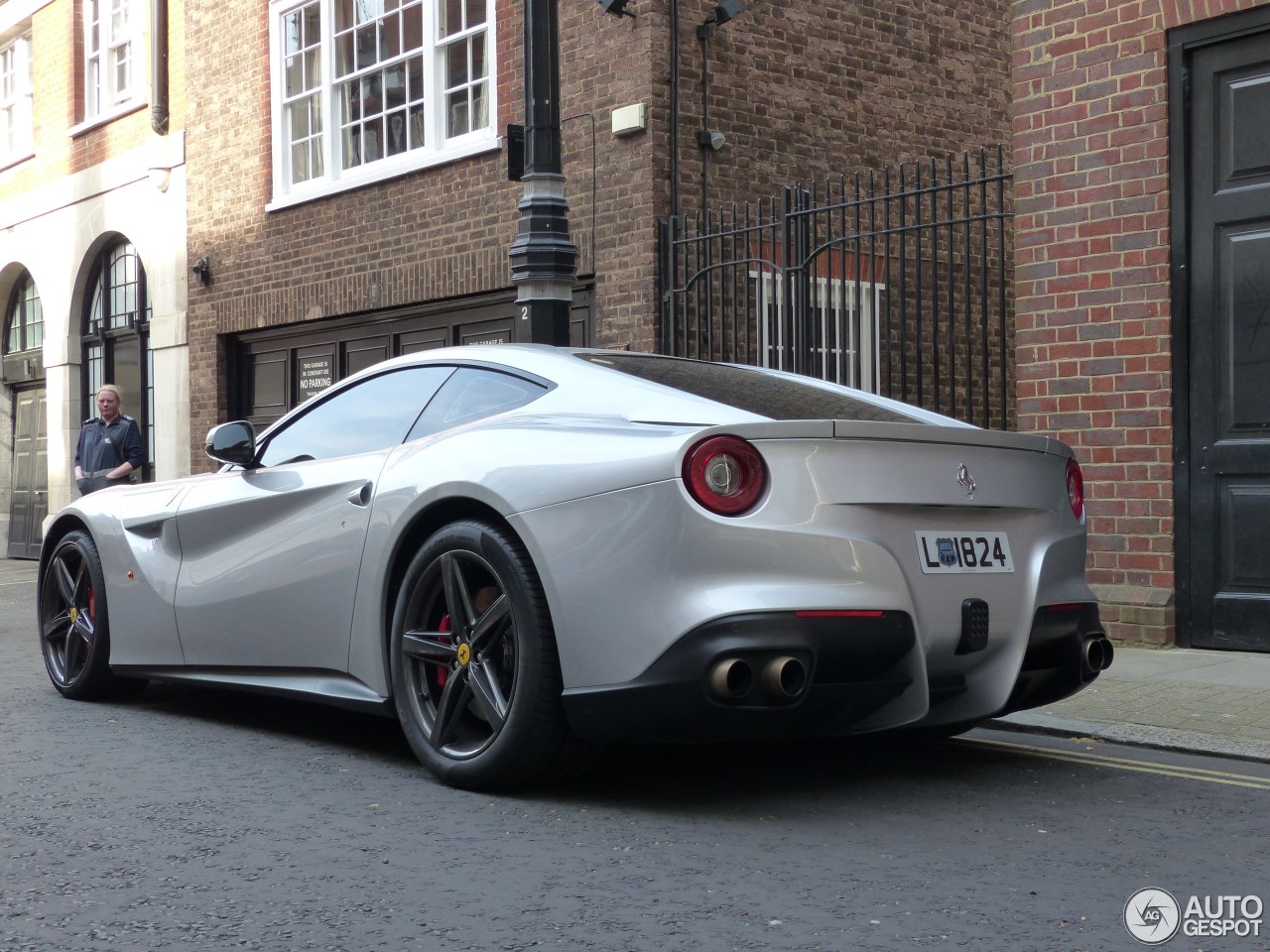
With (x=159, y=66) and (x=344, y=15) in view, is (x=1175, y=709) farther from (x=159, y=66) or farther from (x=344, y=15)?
(x=159, y=66)

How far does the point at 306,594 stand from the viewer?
5.20 meters

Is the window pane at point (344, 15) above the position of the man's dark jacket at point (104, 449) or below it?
above

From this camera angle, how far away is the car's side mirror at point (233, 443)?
18.3 ft

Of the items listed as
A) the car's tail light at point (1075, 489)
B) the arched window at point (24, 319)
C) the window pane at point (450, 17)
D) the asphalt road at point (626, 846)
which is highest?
the window pane at point (450, 17)

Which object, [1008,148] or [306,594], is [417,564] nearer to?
[306,594]

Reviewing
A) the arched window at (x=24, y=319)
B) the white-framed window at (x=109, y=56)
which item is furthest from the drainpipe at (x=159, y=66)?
the arched window at (x=24, y=319)

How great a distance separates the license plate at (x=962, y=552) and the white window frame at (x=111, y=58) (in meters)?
15.2

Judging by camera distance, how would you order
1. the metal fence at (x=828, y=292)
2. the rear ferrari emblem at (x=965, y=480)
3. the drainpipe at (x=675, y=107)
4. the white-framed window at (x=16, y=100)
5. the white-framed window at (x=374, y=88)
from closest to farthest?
1. the rear ferrari emblem at (x=965, y=480)
2. the metal fence at (x=828, y=292)
3. the drainpipe at (x=675, y=107)
4. the white-framed window at (x=374, y=88)
5. the white-framed window at (x=16, y=100)

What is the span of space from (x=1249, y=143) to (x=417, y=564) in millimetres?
5317

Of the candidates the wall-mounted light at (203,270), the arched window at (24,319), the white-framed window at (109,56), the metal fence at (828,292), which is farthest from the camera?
the arched window at (24,319)

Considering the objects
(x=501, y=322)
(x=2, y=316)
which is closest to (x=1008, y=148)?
(x=501, y=322)

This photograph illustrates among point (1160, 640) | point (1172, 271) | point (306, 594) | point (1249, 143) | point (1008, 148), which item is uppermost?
point (1008, 148)

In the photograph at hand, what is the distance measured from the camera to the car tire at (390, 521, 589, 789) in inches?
169

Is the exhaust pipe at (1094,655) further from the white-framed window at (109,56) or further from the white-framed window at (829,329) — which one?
the white-framed window at (109,56)
